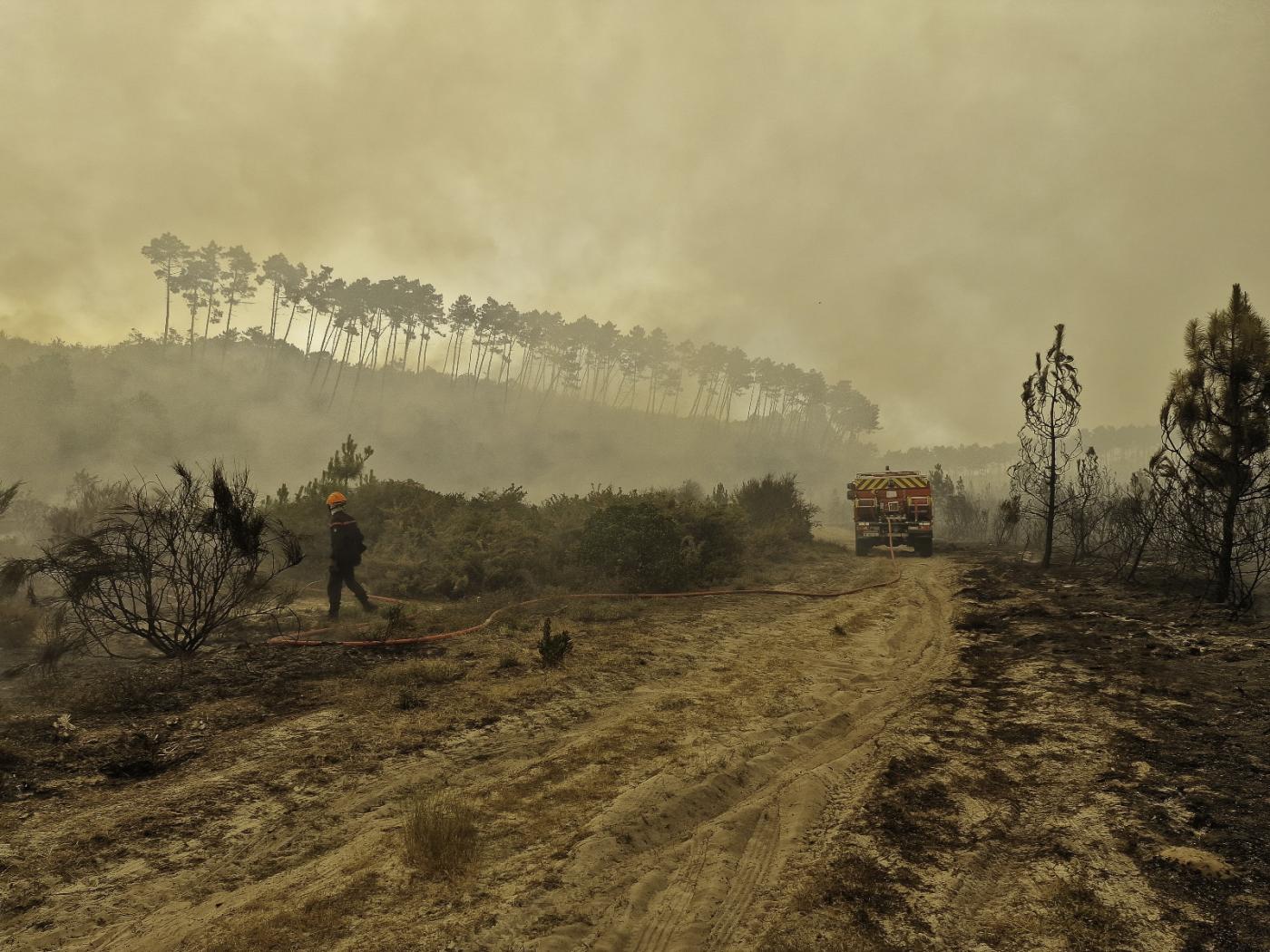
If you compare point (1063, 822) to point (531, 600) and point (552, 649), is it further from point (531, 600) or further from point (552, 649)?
point (531, 600)

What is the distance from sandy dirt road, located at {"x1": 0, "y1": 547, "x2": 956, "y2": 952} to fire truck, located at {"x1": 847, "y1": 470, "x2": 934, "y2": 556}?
1203 centimetres

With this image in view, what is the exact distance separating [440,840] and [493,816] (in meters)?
0.48

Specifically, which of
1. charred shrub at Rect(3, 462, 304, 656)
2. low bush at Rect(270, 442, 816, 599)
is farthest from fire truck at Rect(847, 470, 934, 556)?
charred shrub at Rect(3, 462, 304, 656)

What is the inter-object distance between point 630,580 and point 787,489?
1036cm

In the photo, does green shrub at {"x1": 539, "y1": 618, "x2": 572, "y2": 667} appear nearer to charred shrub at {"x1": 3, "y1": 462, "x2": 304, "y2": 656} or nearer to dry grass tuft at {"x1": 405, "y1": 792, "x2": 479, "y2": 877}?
charred shrub at {"x1": 3, "y1": 462, "x2": 304, "y2": 656}

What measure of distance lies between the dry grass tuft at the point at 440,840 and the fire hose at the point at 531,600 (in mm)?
4526

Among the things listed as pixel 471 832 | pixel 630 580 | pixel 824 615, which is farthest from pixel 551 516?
pixel 471 832

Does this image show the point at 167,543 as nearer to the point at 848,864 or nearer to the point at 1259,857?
the point at 848,864

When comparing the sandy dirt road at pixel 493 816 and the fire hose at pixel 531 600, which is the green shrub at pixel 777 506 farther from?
the sandy dirt road at pixel 493 816

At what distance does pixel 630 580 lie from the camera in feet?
37.4

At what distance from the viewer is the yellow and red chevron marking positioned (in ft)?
56.5

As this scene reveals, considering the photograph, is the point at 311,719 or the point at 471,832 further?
the point at 311,719

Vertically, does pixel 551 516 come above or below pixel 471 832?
above

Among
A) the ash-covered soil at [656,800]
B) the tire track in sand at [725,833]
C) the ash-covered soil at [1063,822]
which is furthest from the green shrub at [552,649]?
the ash-covered soil at [1063,822]
